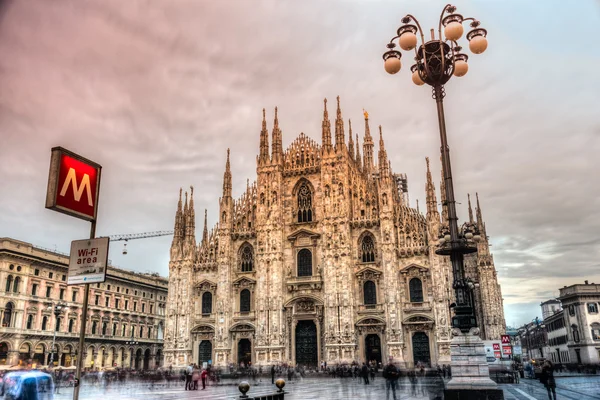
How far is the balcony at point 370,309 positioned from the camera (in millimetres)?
41719

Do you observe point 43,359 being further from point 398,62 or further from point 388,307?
point 398,62

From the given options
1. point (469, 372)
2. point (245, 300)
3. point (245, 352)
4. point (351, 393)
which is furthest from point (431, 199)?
point (469, 372)

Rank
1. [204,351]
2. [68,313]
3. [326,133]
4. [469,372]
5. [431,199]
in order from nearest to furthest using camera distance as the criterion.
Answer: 1. [469,372]
2. [431,199]
3. [204,351]
4. [326,133]
5. [68,313]

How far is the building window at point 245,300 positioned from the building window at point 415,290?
14.8m

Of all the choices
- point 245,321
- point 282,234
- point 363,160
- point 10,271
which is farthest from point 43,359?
point 363,160

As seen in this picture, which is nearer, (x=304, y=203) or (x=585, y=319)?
(x=304, y=203)

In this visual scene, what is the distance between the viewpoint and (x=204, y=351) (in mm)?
46250

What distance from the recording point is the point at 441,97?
18.1m

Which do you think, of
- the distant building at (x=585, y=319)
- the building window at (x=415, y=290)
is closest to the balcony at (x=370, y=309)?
the building window at (x=415, y=290)

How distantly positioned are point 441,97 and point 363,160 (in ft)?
123

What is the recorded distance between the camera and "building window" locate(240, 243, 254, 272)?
4706 cm

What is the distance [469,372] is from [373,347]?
87.0 feet

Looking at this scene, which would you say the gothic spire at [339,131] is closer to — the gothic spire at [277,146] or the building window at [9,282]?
the gothic spire at [277,146]

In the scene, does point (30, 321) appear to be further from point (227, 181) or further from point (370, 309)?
point (370, 309)
